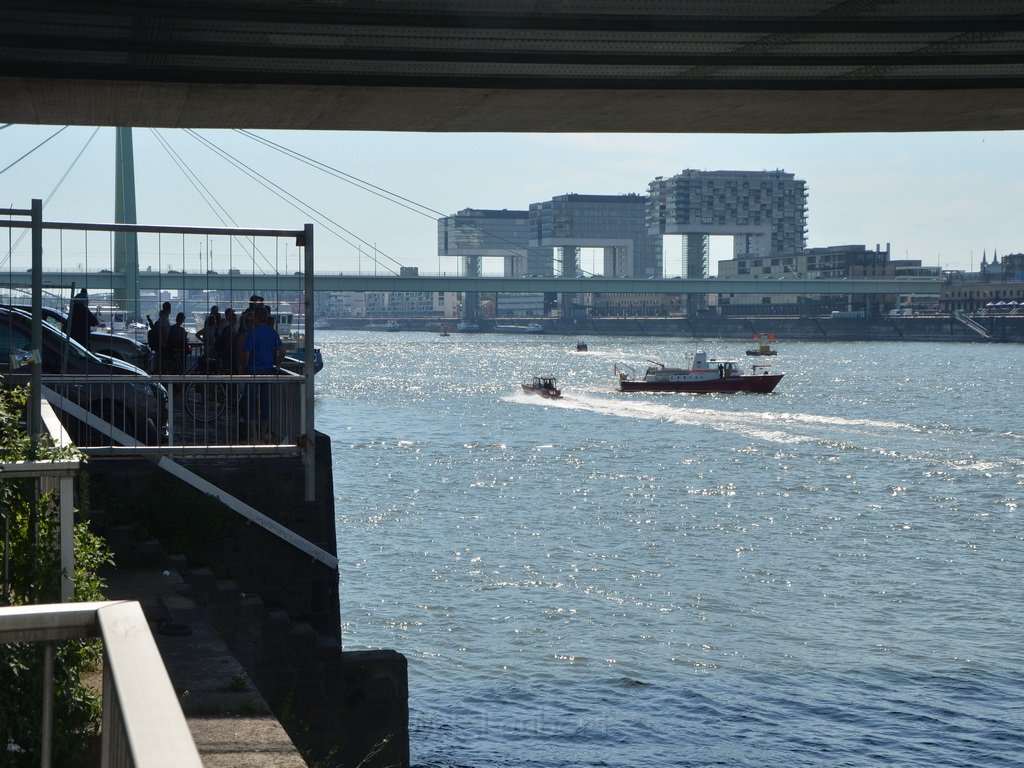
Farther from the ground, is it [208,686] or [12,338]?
[12,338]

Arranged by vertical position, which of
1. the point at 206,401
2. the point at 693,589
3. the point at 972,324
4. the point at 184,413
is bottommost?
the point at 693,589

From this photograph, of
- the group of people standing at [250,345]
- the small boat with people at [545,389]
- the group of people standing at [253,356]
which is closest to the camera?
the group of people standing at [253,356]

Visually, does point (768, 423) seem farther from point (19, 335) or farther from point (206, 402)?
point (206, 402)

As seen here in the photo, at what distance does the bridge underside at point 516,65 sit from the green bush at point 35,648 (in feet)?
17.6

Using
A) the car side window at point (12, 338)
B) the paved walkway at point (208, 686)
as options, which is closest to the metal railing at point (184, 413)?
the paved walkway at point (208, 686)

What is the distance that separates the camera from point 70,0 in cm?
998

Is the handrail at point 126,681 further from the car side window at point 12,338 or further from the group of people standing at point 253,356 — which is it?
the car side window at point 12,338

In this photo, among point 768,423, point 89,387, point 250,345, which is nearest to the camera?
point 89,387

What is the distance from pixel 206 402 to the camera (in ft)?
38.0

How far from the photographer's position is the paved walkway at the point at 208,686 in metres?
6.63

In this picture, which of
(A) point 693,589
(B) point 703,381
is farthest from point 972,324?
(A) point 693,589

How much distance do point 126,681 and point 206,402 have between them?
380 inches

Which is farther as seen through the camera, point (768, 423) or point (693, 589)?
point (768, 423)

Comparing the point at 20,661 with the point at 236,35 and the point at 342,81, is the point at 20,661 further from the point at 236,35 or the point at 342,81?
the point at 342,81
